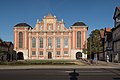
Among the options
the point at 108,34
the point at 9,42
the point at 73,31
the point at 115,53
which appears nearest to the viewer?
the point at 115,53

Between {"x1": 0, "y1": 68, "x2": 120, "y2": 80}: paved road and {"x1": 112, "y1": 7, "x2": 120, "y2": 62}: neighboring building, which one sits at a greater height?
{"x1": 112, "y1": 7, "x2": 120, "y2": 62}: neighboring building

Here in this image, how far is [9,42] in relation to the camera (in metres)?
119

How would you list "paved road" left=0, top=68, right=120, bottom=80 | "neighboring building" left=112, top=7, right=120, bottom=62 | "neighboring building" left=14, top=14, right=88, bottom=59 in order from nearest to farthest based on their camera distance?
"paved road" left=0, top=68, right=120, bottom=80 → "neighboring building" left=112, top=7, right=120, bottom=62 → "neighboring building" left=14, top=14, right=88, bottom=59

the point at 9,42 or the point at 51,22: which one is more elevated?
the point at 51,22

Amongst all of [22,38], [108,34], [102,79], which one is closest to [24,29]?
[22,38]

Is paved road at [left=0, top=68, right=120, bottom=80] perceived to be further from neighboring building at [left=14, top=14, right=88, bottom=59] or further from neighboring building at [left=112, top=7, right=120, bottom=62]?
neighboring building at [left=14, top=14, right=88, bottom=59]

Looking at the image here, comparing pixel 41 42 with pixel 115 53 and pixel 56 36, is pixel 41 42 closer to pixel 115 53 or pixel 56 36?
pixel 56 36

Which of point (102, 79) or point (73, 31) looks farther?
point (73, 31)

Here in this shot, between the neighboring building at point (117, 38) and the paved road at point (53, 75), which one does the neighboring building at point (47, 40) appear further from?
the paved road at point (53, 75)

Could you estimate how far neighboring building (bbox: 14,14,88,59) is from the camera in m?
109

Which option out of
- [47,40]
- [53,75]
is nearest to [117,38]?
[53,75]

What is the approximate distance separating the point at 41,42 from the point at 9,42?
20.0 m

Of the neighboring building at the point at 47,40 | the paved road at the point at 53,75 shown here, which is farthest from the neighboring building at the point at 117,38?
the neighboring building at the point at 47,40

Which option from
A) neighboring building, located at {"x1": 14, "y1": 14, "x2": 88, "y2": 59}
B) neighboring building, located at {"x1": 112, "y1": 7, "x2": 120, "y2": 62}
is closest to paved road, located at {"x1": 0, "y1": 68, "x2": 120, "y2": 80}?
neighboring building, located at {"x1": 112, "y1": 7, "x2": 120, "y2": 62}
